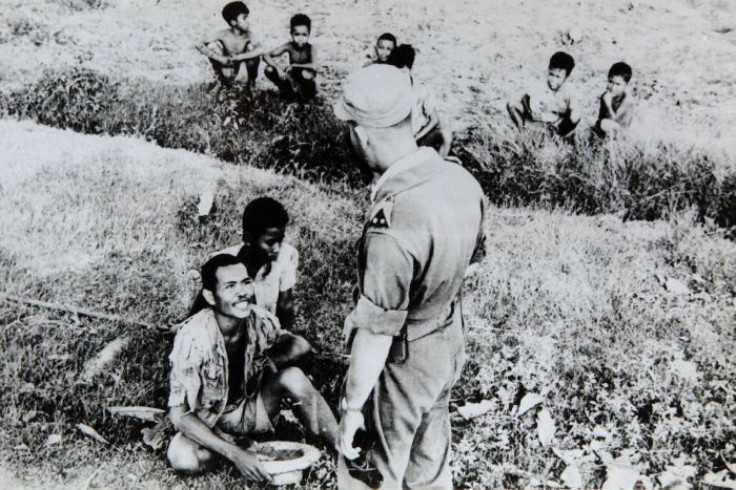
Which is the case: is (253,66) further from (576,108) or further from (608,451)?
(608,451)

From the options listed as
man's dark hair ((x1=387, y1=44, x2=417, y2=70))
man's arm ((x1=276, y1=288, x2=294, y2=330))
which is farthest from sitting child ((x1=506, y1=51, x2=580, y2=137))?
man's arm ((x1=276, y1=288, x2=294, y2=330))

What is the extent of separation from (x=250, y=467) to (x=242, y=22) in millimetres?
1616

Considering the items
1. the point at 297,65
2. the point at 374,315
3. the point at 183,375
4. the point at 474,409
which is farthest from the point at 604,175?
the point at 183,375

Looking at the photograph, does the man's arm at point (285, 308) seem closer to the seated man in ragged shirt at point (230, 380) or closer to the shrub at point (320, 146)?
the seated man in ragged shirt at point (230, 380)

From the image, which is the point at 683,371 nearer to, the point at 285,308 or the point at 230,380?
the point at 285,308

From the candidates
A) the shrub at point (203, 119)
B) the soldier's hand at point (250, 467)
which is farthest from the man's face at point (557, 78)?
the soldier's hand at point (250, 467)

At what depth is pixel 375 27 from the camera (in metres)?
2.55

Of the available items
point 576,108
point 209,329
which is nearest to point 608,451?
point 576,108

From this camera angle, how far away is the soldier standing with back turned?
1592 millimetres

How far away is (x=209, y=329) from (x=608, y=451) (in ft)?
4.74

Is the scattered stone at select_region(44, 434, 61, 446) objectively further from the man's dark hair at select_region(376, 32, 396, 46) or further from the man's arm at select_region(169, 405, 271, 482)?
the man's dark hair at select_region(376, 32, 396, 46)

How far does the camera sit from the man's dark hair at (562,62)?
2518 millimetres

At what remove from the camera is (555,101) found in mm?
2510

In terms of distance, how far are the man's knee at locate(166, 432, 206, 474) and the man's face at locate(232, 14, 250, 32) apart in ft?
4.91
